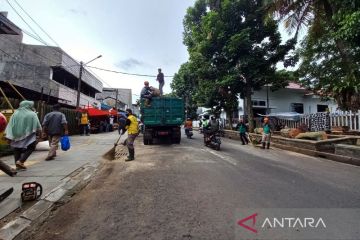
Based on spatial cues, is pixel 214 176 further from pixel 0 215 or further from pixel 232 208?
pixel 0 215

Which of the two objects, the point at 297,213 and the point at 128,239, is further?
the point at 297,213

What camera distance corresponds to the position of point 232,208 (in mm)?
4605

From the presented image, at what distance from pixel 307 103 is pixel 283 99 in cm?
342

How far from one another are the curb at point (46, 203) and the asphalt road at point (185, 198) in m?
0.19

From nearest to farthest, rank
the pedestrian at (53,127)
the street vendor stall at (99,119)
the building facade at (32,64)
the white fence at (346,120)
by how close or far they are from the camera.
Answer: the pedestrian at (53,127), the white fence at (346,120), the building facade at (32,64), the street vendor stall at (99,119)

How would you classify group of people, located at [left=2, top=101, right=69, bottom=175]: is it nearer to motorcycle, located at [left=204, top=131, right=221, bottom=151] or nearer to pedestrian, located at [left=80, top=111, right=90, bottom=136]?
motorcycle, located at [left=204, top=131, right=221, bottom=151]

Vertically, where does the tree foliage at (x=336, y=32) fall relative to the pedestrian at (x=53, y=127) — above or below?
above

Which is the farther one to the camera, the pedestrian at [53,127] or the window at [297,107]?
the window at [297,107]

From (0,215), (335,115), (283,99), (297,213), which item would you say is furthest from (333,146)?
(283,99)

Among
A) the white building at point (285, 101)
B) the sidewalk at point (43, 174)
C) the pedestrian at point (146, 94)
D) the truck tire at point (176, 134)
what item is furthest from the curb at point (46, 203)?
→ the white building at point (285, 101)

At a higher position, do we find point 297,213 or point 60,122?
point 60,122

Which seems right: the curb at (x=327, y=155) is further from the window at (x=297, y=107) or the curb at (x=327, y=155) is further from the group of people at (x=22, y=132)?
the window at (x=297, y=107)

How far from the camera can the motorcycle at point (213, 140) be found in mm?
13109

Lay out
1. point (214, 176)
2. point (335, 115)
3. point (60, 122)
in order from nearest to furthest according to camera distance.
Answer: point (214, 176)
point (60, 122)
point (335, 115)
